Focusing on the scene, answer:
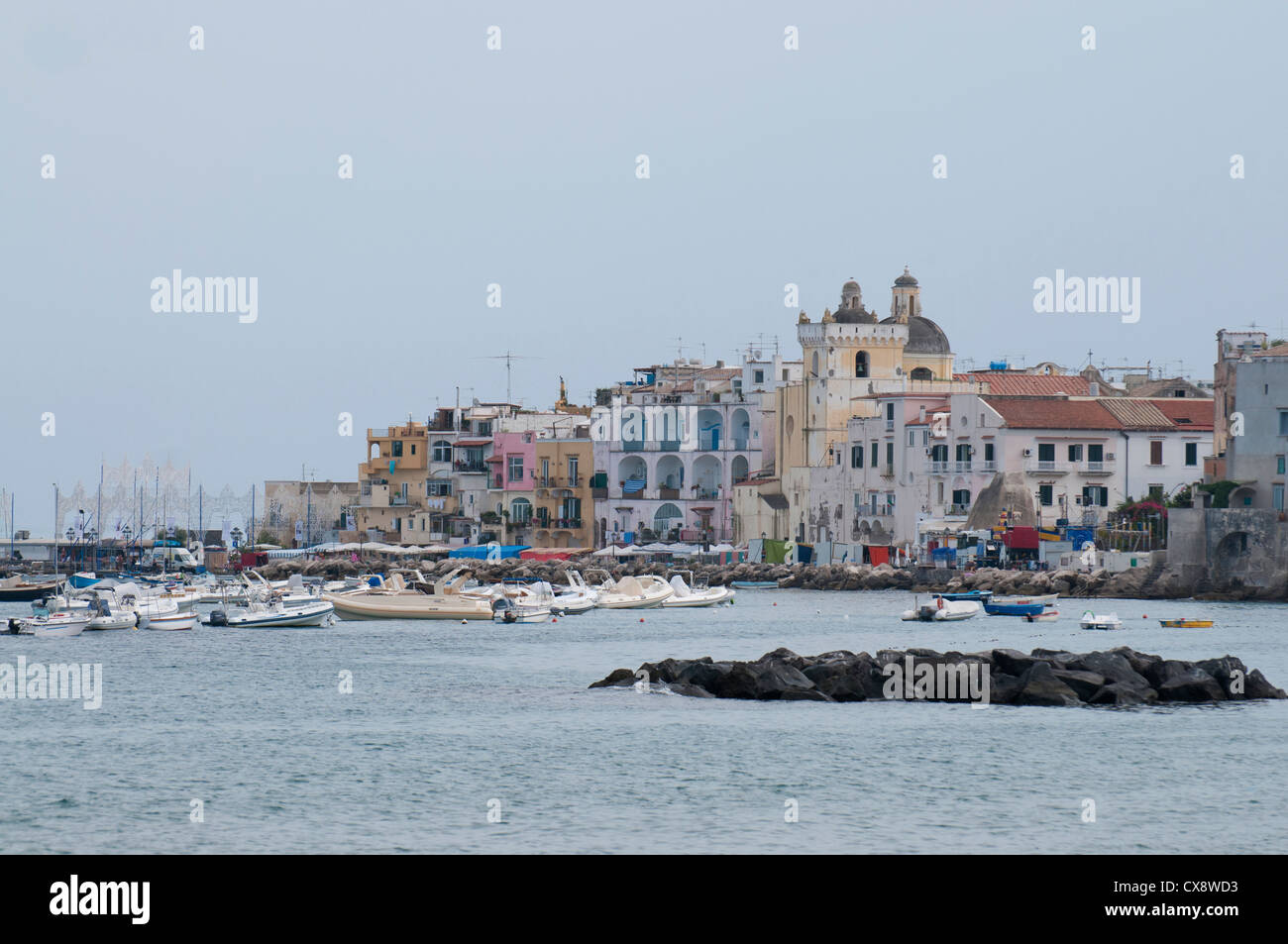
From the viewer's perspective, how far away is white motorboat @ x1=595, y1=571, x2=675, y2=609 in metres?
78.0

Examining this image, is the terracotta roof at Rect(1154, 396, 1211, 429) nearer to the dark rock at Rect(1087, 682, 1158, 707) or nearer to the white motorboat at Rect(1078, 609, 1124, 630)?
the white motorboat at Rect(1078, 609, 1124, 630)

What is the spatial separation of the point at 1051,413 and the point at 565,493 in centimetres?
3710

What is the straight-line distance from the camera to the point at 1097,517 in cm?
8312

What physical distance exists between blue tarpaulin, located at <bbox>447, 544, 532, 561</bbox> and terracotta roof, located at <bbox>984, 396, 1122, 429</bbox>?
3678 centimetres

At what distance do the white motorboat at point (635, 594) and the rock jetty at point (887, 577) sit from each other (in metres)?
12.6

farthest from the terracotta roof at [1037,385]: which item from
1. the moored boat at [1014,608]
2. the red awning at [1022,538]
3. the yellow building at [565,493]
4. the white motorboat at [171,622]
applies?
the white motorboat at [171,622]

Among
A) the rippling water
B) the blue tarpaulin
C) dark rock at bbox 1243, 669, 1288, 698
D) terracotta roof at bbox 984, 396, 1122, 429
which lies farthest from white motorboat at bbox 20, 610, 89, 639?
the blue tarpaulin

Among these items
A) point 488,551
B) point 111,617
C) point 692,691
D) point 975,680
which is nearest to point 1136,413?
point 488,551

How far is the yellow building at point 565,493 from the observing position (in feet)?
365

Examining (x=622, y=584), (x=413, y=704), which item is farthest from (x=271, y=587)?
(x=413, y=704)

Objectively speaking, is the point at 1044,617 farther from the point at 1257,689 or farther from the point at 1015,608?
the point at 1257,689

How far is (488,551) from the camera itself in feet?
363

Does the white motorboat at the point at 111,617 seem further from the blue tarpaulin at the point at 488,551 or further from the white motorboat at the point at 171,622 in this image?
the blue tarpaulin at the point at 488,551
